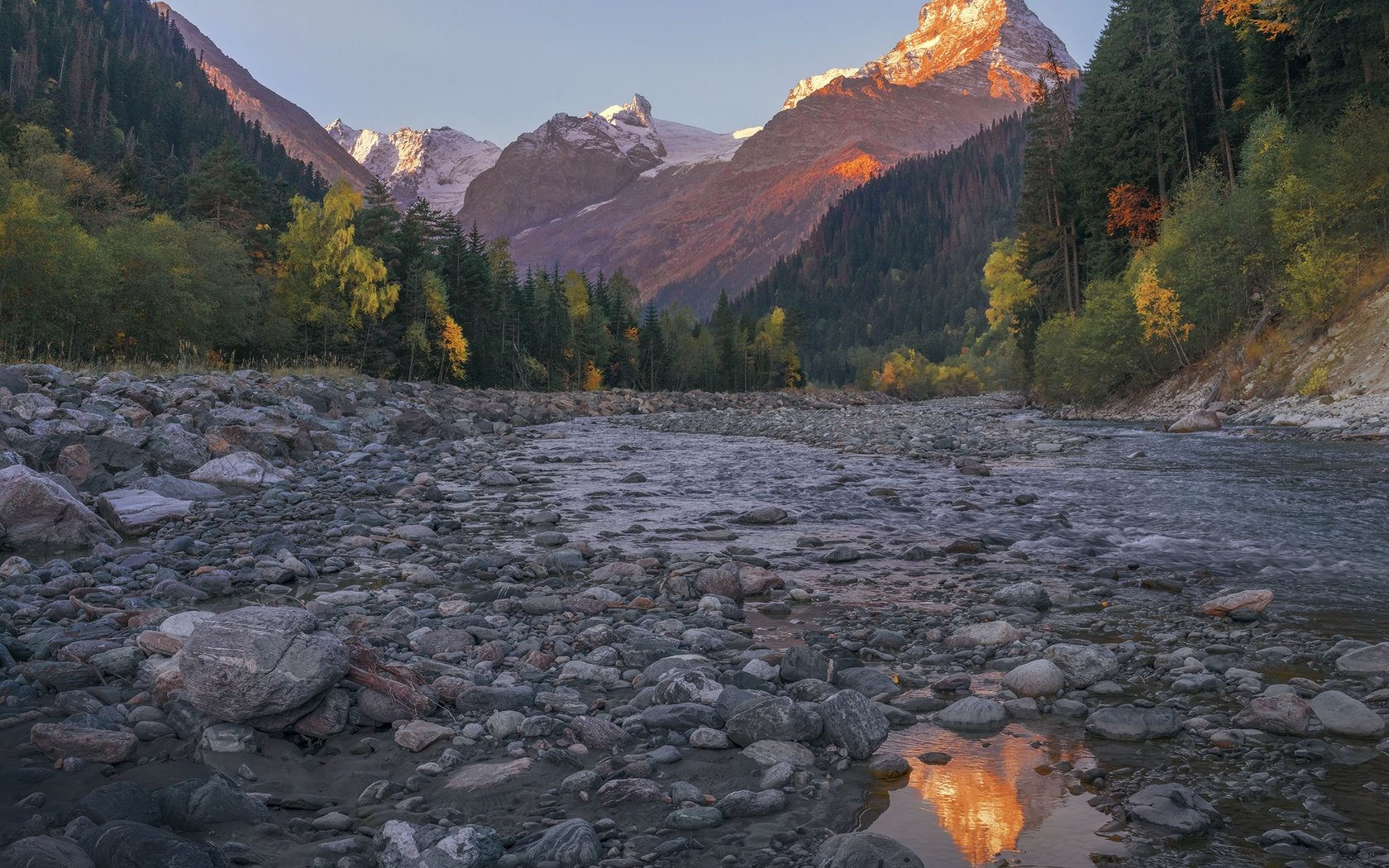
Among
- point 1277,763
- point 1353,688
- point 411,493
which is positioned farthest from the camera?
point 411,493

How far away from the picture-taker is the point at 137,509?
10.2 meters

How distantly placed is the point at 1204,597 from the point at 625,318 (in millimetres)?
93310

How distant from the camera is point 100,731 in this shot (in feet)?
13.5

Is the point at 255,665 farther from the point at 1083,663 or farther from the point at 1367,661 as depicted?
the point at 1367,661

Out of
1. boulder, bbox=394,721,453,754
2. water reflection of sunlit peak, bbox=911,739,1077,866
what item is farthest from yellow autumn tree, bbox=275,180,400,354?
water reflection of sunlit peak, bbox=911,739,1077,866

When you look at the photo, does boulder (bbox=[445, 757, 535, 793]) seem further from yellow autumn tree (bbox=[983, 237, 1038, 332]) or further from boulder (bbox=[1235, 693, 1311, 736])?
yellow autumn tree (bbox=[983, 237, 1038, 332])

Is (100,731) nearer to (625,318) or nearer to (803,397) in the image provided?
(803,397)

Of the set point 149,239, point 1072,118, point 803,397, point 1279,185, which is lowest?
point 803,397

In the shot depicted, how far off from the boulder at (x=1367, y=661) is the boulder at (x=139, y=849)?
6.31 meters

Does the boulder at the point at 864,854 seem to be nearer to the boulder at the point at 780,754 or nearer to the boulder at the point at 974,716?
the boulder at the point at 780,754

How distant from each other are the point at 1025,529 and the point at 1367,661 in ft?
19.3

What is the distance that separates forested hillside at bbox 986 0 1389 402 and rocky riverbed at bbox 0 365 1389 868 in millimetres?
26931

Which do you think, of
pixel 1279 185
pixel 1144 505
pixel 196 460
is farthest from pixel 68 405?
pixel 1279 185

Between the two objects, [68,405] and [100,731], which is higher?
[68,405]
